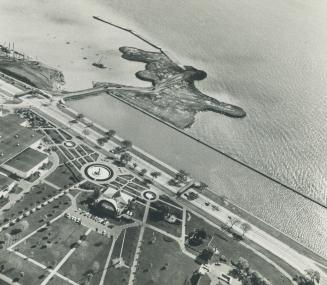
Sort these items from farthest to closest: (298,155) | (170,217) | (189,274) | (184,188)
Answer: (298,155) → (184,188) → (170,217) → (189,274)

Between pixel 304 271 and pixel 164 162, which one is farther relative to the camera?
pixel 164 162

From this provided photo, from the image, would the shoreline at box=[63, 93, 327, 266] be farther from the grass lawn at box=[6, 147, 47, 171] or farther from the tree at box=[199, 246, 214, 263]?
the grass lawn at box=[6, 147, 47, 171]

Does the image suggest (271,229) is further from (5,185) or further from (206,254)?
(5,185)

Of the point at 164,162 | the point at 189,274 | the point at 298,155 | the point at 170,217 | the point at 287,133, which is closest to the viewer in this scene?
the point at 189,274

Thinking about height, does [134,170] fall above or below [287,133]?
below

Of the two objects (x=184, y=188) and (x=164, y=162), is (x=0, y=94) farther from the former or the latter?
(x=184, y=188)

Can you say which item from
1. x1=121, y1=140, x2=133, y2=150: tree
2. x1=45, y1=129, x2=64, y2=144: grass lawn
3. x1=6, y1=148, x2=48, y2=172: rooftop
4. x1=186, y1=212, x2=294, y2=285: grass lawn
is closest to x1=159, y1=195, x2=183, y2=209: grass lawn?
x1=186, y1=212, x2=294, y2=285: grass lawn

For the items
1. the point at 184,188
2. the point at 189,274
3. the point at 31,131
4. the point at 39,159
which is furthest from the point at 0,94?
the point at 189,274

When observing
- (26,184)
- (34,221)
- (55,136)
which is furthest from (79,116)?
(34,221)
